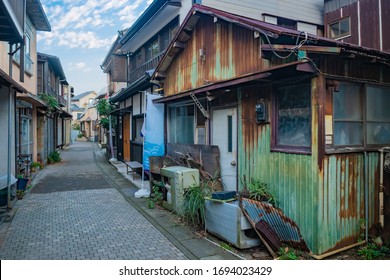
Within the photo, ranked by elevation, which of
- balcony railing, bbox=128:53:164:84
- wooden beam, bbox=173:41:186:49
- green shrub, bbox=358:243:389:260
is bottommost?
green shrub, bbox=358:243:389:260

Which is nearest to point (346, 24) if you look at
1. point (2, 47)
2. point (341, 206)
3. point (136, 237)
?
point (341, 206)

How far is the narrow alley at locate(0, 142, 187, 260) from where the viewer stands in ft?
15.5

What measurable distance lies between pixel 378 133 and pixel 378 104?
50 cm

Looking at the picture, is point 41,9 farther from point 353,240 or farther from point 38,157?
point 353,240

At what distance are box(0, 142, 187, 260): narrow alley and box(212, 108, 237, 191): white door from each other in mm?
1883

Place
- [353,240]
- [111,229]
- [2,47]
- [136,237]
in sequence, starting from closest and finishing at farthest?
[353,240]
[136,237]
[111,229]
[2,47]

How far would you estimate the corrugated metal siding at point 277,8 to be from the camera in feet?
31.0

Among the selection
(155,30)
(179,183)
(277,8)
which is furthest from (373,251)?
(155,30)

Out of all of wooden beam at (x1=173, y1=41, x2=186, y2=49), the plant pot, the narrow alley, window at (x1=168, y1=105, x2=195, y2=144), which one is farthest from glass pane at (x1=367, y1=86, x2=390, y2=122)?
the plant pot

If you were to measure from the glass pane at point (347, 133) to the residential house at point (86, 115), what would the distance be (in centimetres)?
3747

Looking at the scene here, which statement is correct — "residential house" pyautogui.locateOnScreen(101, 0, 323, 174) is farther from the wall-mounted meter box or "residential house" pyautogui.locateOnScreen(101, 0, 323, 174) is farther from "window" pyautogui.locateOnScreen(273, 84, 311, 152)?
"window" pyautogui.locateOnScreen(273, 84, 311, 152)

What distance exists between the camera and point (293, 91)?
487 centimetres

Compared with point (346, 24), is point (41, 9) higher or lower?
Result: higher
